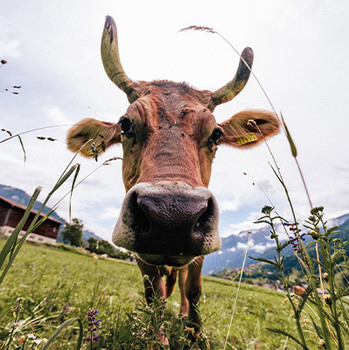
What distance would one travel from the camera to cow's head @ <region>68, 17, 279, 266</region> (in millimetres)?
1518

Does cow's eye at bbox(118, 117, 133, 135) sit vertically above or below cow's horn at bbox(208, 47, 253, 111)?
below

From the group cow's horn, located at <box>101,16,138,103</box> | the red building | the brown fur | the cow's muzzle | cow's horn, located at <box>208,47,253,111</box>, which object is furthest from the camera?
the red building

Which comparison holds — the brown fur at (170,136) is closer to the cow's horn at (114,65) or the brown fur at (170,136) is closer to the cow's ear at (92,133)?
the cow's ear at (92,133)

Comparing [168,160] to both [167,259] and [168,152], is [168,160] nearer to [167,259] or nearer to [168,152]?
[168,152]

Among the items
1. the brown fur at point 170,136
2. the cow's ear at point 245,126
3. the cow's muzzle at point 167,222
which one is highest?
the cow's ear at point 245,126

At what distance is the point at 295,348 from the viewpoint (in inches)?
115

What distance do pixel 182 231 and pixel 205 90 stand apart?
3.08 meters

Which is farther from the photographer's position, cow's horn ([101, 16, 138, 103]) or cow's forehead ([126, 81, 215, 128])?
cow's horn ([101, 16, 138, 103])

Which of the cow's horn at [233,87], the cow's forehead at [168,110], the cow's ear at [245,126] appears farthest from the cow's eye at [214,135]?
the cow's ear at [245,126]

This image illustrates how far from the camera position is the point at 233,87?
382 centimetres

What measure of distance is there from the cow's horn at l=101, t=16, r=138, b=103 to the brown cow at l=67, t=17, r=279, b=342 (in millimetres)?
14

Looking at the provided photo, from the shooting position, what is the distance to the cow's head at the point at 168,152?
1.52 meters

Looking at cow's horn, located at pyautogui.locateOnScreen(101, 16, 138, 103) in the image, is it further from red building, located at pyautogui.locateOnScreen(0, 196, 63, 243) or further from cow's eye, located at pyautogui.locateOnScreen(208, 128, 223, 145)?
red building, located at pyautogui.locateOnScreen(0, 196, 63, 243)

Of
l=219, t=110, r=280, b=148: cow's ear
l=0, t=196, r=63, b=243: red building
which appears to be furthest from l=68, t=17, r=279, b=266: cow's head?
l=0, t=196, r=63, b=243: red building
